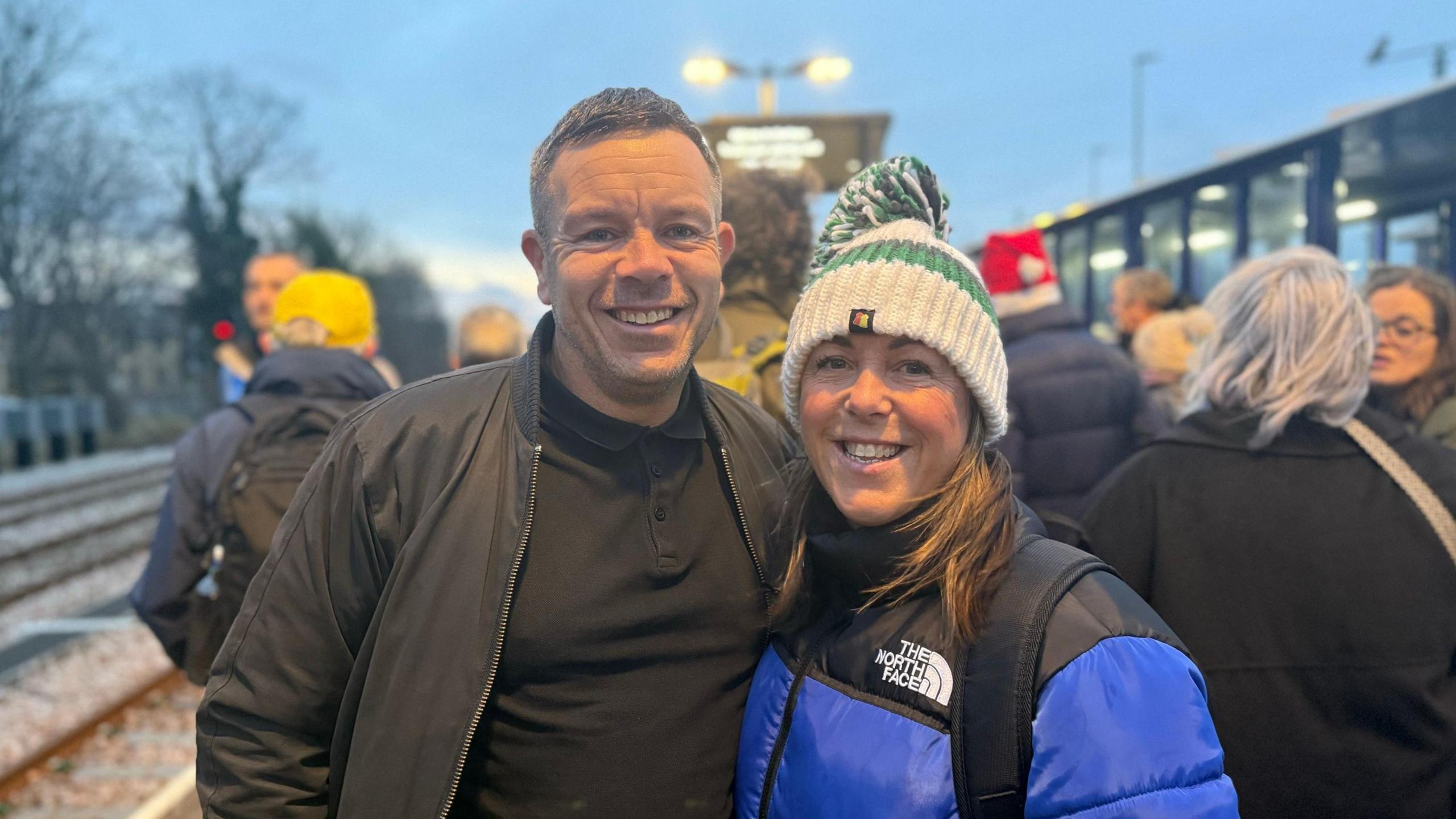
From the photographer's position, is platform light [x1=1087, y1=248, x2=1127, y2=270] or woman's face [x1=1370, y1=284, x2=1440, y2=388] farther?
platform light [x1=1087, y1=248, x2=1127, y2=270]

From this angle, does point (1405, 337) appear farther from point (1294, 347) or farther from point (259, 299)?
point (259, 299)

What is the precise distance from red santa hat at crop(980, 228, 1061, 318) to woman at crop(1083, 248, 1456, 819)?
54.7 inches

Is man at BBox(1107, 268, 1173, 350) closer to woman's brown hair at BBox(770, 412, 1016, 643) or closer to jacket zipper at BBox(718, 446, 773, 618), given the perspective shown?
jacket zipper at BBox(718, 446, 773, 618)

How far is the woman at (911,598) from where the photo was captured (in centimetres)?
148

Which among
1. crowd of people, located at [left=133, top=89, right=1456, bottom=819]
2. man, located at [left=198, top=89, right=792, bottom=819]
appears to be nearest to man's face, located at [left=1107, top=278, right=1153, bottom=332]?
crowd of people, located at [left=133, top=89, right=1456, bottom=819]

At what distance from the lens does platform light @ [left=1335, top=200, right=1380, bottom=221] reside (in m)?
7.77

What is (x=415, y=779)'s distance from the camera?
→ 1866 millimetres

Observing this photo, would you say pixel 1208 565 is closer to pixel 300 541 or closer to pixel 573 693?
pixel 573 693

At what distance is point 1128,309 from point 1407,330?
9.13 feet

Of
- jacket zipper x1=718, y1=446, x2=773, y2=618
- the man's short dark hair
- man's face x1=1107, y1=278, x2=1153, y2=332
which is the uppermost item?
the man's short dark hair

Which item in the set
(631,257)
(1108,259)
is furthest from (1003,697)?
(1108,259)

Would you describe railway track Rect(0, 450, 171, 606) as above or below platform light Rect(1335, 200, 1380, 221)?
below

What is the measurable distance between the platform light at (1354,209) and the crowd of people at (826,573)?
19.9 feet

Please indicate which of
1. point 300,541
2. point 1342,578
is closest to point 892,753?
point 300,541
